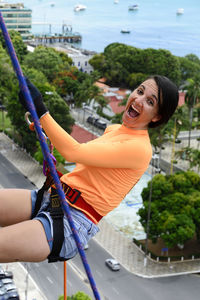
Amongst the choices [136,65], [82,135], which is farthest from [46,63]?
[82,135]

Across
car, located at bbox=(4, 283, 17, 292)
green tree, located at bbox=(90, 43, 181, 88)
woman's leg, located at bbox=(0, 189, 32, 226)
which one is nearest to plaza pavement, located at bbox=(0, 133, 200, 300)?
car, located at bbox=(4, 283, 17, 292)

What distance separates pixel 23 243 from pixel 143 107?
287 cm

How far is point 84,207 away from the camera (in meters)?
7.77

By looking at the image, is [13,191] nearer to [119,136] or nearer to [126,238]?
[119,136]

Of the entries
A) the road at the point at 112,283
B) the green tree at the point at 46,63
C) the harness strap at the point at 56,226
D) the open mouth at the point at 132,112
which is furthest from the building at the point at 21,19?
the harness strap at the point at 56,226

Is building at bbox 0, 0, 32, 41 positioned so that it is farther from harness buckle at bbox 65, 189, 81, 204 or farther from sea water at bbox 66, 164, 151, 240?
harness buckle at bbox 65, 189, 81, 204

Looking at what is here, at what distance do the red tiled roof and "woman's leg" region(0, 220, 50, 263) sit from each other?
168 feet

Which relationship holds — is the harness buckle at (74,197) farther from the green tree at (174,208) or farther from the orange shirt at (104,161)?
the green tree at (174,208)

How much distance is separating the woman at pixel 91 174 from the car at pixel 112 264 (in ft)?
89.6

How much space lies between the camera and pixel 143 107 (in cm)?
791

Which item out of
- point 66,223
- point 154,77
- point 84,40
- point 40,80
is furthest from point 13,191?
→ point 84,40

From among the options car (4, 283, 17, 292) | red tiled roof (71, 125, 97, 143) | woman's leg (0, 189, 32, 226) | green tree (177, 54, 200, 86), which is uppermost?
woman's leg (0, 189, 32, 226)

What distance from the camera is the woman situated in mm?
7281

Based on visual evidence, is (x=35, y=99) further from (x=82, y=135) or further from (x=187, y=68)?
(x=187, y=68)
